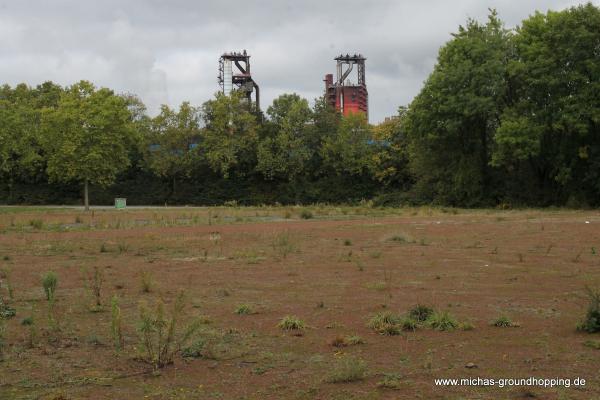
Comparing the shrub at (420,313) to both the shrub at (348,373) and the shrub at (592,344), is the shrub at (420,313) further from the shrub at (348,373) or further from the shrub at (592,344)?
the shrub at (348,373)

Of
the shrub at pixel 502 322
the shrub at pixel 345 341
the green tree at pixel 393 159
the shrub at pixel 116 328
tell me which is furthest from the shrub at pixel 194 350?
the green tree at pixel 393 159

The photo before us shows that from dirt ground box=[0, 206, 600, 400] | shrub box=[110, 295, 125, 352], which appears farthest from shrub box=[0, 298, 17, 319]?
shrub box=[110, 295, 125, 352]

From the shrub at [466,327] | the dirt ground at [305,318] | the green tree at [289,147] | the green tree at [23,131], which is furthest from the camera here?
the green tree at [289,147]

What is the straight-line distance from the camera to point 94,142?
161 feet

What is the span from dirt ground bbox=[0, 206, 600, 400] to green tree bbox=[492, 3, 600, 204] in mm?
24062

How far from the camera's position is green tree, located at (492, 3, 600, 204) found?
4138 cm

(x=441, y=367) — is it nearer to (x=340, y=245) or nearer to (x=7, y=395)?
(x=7, y=395)

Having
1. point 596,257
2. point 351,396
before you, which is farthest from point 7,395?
point 596,257

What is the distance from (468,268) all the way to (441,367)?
7.95 m

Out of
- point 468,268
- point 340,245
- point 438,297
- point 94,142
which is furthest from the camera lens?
point 94,142

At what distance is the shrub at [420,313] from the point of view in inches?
331

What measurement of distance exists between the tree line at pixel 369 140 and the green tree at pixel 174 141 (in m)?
0.14

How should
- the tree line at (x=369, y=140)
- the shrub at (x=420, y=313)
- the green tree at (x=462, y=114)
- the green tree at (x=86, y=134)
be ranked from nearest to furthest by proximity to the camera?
the shrub at (x=420, y=313), the tree line at (x=369, y=140), the green tree at (x=462, y=114), the green tree at (x=86, y=134)

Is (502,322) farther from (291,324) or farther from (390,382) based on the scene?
(390,382)
